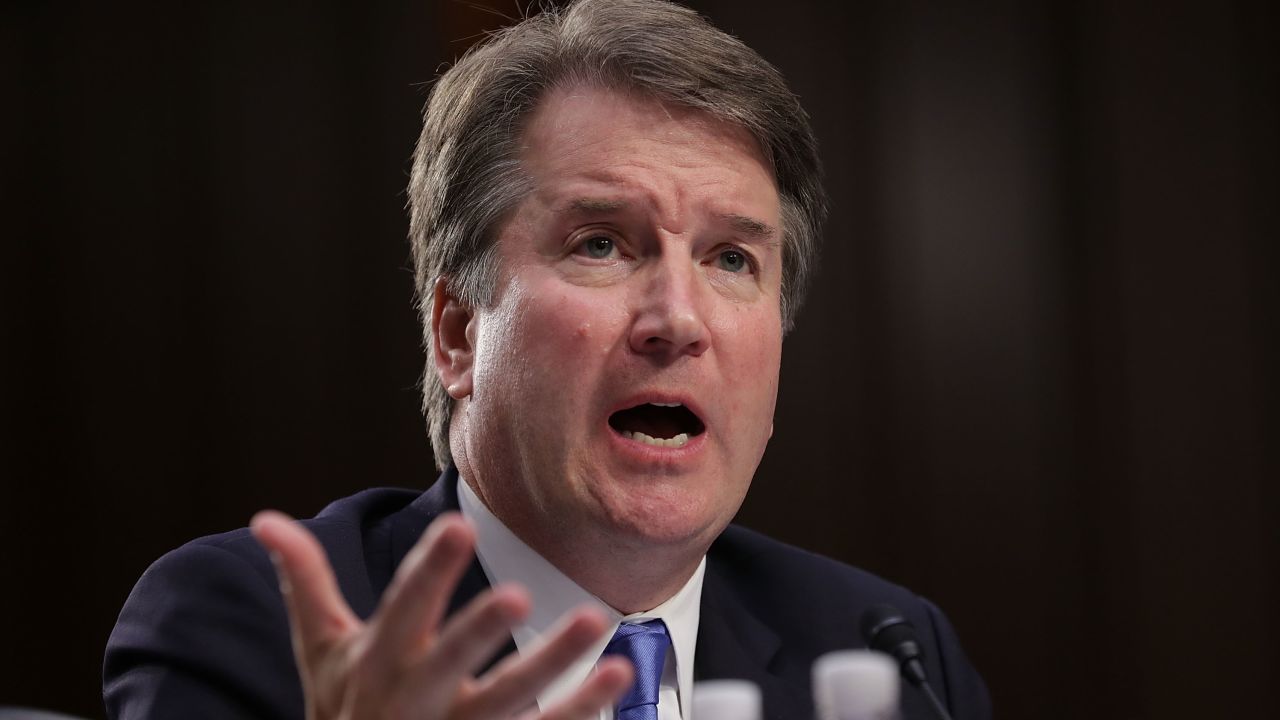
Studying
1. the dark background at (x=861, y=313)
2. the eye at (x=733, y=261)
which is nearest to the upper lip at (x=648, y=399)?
the eye at (x=733, y=261)

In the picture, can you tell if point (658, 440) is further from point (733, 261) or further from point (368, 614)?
point (368, 614)

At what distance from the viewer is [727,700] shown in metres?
1.68

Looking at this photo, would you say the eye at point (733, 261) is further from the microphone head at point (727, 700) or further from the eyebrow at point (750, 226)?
the microphone head at point (727, 700)

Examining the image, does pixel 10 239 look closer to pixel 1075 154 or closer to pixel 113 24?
pixel 113 24

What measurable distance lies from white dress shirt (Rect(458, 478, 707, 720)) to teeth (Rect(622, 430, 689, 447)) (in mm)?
214

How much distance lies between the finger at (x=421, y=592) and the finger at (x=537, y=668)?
59 mm

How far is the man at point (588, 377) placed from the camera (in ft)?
4.78

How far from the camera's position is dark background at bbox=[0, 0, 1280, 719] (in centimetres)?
268

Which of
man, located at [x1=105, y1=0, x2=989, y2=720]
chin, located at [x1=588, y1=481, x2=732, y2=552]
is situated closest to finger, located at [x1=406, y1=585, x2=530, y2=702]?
man, located at [x1=105, y1=0, x2=989, y2=720]

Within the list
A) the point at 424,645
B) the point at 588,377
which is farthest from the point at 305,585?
the point at 588,377

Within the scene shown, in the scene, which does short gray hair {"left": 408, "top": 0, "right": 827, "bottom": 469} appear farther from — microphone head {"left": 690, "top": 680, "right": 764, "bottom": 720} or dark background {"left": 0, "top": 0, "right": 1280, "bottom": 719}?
dark background {"left": 0, "top": 0, "right": 1280, "bottom": 719}

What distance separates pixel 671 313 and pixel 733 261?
0.67ft

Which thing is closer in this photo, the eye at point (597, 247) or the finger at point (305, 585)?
the finger at point (305, 585)

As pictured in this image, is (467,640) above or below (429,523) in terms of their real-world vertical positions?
above
